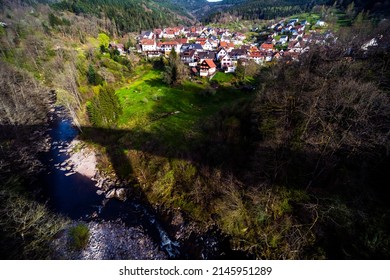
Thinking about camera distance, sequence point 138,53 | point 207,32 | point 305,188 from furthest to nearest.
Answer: point 207,32
point 138,53
point 305,188

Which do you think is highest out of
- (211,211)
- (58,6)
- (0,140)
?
(58,6)

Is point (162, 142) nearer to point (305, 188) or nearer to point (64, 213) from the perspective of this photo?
point (64, 213)

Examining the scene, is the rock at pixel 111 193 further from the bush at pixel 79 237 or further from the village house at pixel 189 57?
the village house at pixel 189 57

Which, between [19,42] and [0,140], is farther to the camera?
[19,42]

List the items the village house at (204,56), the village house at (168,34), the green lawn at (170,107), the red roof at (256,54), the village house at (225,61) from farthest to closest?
the village house at (168,34) → the red roof at (256,54) → the village house at (204,56) → the village house at (225,61) → the green lawn at (170,107)

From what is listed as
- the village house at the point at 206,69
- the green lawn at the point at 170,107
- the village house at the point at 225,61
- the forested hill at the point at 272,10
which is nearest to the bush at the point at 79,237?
the green lawn at the point at 170,107
